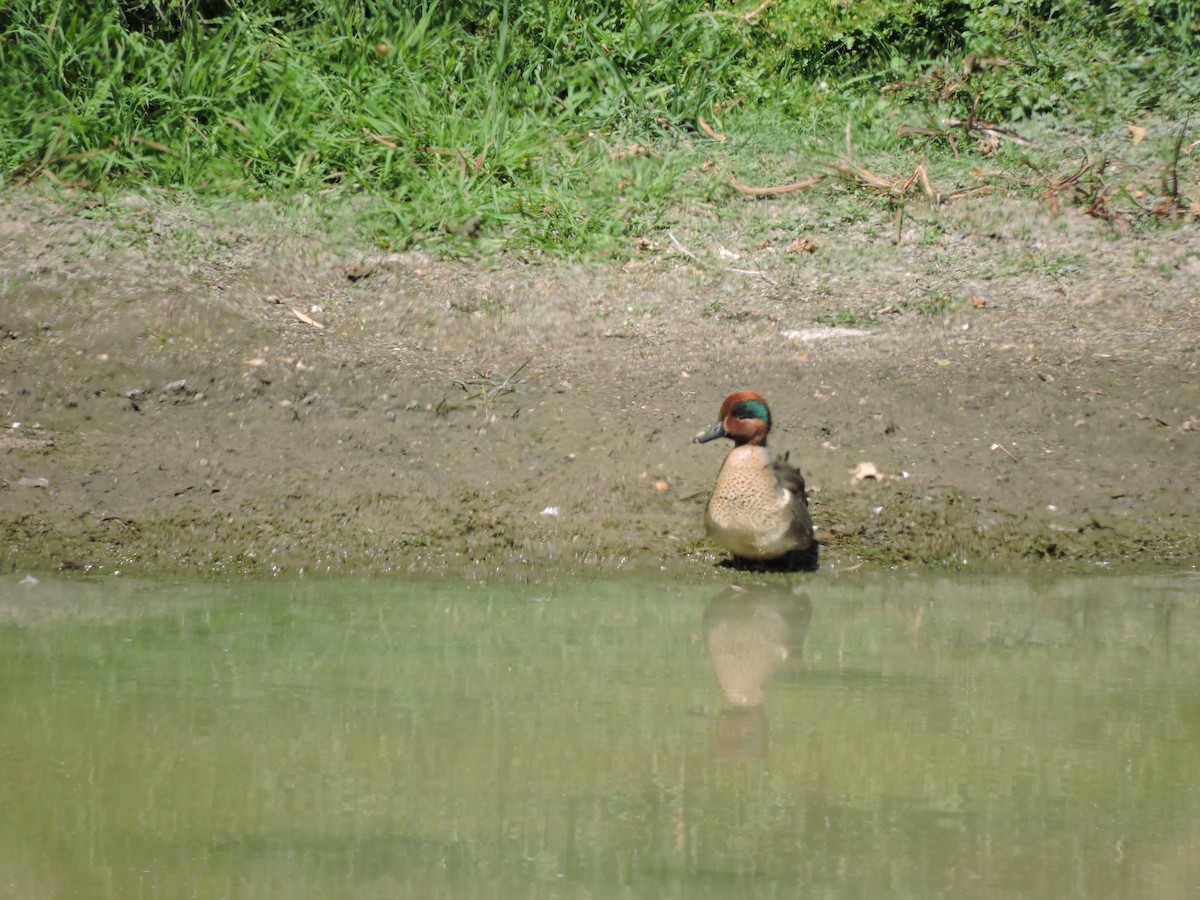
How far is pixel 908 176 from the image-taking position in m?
7.73

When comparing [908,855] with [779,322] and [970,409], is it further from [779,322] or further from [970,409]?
[779,322]

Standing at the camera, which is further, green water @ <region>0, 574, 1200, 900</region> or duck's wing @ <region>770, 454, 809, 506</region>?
duck's wing @ <region>770, 454, 809, 506</region>

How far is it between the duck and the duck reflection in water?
169 millimetres

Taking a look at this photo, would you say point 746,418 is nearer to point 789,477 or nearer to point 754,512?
point 789,477

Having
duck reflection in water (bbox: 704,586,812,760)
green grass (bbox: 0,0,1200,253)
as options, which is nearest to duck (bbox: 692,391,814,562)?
duck reflection in water (bbox: 704,586,812,760)

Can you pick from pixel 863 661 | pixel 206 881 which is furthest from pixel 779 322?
Result: pixel 206 881

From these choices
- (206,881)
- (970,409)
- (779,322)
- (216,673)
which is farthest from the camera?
(779,322)

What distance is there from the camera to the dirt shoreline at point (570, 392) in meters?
5.27

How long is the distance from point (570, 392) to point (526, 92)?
2.64 meters

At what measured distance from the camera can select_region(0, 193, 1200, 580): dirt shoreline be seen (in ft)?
17.3

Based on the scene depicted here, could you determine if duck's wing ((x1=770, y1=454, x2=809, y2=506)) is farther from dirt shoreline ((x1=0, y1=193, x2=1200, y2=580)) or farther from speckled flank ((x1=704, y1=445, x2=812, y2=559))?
dirt shoreline ((x1=0, y1=193, x2=1200, y2=580))

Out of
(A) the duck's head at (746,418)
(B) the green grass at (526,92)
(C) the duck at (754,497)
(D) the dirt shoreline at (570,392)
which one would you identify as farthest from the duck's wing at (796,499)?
(B) the green grass at (526,92)

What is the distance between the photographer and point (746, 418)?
17.0ft

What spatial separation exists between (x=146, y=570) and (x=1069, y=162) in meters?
5.43
